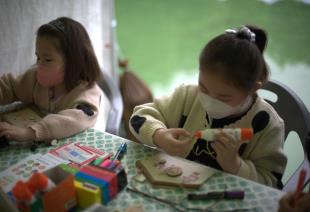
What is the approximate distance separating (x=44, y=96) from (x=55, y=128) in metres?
0.25

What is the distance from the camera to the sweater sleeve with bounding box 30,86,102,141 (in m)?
1.12

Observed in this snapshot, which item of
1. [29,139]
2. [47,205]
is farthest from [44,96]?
[47,205]

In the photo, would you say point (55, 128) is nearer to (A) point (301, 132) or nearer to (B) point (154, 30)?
(A) point (301, 132)

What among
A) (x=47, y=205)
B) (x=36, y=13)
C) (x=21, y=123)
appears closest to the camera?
(x=47, y=205)

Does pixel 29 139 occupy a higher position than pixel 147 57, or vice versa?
pixel 29 139

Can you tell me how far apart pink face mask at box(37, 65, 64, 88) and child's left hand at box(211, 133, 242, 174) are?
2.14 feet

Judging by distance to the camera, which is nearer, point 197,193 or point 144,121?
point 197,193

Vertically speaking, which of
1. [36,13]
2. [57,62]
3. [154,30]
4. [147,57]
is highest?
[36,13]

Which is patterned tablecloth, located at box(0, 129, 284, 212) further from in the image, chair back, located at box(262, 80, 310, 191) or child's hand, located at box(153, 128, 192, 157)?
chair back, located at box(262, 80, 310, 191)

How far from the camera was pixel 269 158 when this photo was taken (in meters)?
1.01

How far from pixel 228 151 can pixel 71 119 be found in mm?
535

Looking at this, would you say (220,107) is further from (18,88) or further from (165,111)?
(18,88)

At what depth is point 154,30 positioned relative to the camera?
311 centimetres

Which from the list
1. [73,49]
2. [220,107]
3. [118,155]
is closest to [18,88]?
[73,49]
